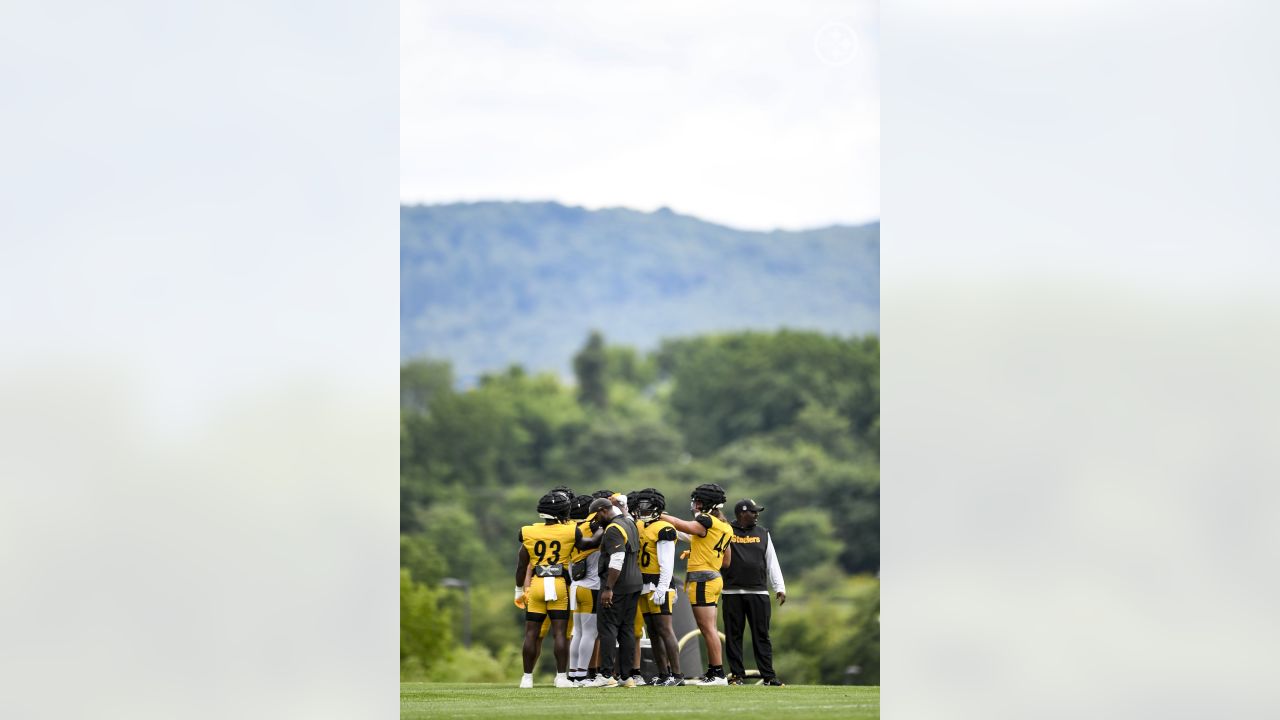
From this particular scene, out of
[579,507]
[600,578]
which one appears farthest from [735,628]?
[579,507]

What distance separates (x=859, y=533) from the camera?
216 feet

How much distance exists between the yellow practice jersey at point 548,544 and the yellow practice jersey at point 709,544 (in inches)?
37.3

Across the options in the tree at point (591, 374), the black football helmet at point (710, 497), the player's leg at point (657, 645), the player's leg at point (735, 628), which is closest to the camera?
the black football helmet at point (710, 497)

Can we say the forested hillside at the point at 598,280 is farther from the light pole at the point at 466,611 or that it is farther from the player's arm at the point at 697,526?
the player's arm at the point at 697,526

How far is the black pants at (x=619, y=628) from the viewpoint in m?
11.3

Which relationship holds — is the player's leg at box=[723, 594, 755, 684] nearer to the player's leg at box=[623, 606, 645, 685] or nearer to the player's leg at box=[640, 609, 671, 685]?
the player's leg at box=[640, 609, 671, 685]

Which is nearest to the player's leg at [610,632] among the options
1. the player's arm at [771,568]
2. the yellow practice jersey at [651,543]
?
the yellow practice jersey at [651,543]

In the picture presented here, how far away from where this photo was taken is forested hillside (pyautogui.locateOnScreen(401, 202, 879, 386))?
78375mm

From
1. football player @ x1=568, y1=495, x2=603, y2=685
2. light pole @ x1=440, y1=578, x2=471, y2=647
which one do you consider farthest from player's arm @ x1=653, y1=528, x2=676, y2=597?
light pole @ x1=440, y1=578, x2=471, y2=647

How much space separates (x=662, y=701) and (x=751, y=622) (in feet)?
5.92

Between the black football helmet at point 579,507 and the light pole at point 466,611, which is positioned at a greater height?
the black football helmet at point 579,507

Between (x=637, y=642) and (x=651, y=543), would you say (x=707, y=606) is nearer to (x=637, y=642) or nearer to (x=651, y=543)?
(x=651, y=543)
